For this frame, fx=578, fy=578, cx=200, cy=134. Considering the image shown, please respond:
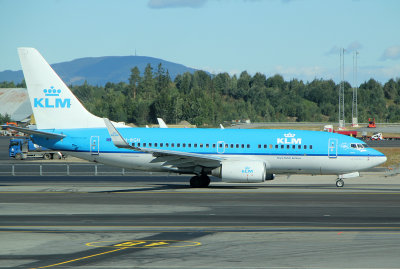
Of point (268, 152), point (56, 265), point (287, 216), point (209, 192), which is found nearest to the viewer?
point (56, 265)

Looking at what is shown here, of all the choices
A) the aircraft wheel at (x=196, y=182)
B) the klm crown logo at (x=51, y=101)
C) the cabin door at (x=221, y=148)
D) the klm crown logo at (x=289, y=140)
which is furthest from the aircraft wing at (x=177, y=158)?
the klm crown logo at (x=51, y=101)

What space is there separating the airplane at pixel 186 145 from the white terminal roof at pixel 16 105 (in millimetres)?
133552

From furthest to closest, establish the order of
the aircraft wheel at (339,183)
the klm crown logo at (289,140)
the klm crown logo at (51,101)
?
1. the klm crown logo at (51,101)
2. the aircraft wheel at (339,183)
3. the klm crown logo at (289,140)

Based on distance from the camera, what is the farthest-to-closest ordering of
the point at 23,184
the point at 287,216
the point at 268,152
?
the point at 23,184 < the point at 268,152 < the point at 287,216

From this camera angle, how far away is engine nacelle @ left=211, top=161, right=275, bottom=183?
115ft

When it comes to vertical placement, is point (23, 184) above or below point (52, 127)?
below

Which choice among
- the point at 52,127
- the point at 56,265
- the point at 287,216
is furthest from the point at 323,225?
the point at 52,127

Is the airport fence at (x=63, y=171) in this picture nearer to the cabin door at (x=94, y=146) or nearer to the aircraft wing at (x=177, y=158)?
the cabin door at (x=94, y=146)

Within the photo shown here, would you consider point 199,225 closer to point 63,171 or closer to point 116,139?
point 116,139

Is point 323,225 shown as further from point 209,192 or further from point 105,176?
point 105,176

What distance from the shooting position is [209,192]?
34781mm

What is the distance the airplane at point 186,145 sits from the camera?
122 feet

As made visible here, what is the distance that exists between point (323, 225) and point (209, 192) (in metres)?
12.9

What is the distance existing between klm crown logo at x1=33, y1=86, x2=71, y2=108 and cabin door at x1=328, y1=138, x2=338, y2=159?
1732cm
